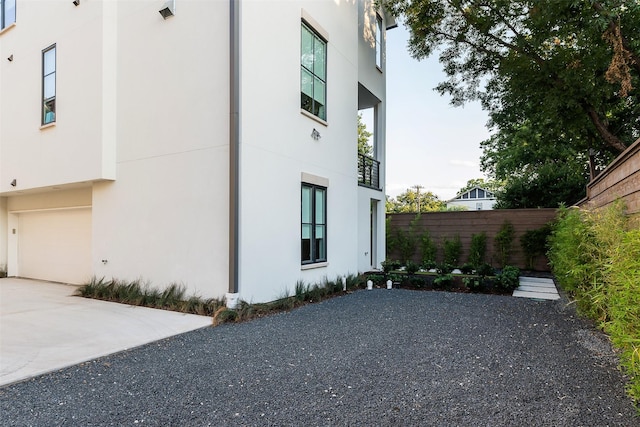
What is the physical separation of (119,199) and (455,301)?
279 inches

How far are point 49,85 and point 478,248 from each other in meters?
12.5

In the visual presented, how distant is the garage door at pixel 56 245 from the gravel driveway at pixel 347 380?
A: 5866 mm

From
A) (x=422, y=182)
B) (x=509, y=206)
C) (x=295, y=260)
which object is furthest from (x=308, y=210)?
(x=422, y=182)

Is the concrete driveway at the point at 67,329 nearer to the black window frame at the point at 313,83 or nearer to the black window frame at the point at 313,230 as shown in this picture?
the black window frame at the point at 313,230

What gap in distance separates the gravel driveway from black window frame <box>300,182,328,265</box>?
8.02ft

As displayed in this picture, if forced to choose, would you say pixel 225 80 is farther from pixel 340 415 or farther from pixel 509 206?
pixel 509 206

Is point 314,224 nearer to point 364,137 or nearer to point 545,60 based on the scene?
point 545,60

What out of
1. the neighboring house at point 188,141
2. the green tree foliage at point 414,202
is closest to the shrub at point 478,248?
the neighboring house at point 188,141

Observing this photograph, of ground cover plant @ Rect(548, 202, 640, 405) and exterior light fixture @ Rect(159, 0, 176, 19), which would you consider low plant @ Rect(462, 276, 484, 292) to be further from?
exterior light fixture @ Rect(159, 0, 176, 19)

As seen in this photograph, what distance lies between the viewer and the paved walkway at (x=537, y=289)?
746 cm

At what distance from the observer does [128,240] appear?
7281 millimetres

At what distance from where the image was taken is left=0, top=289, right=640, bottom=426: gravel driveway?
8.43 feet

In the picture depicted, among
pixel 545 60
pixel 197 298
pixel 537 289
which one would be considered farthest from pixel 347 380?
pixel 545 60

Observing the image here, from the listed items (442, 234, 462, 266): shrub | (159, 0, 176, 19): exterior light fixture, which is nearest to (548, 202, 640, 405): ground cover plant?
(442, 234, 462, 266): shrub
